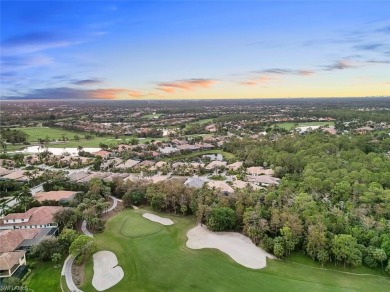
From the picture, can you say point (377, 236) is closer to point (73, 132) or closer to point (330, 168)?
point (330, 168)

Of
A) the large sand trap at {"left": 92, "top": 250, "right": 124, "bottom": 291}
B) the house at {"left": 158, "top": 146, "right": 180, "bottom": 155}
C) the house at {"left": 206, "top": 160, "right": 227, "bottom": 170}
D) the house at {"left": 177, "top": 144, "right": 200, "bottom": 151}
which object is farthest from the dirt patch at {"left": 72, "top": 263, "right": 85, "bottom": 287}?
the house at {"left": 177, "top": 144, "right": 200, "bottom": 151}

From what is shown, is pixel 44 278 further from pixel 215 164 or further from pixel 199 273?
pixel 215 164

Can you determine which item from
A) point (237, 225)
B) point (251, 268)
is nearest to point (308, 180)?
point (237, 225)

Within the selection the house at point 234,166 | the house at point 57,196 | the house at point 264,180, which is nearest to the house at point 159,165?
the house at point 234,166

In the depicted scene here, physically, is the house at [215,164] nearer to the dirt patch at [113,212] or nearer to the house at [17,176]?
the dirt patch at [113,212]

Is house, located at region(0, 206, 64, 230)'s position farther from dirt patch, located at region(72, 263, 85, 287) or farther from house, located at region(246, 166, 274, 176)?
house, located at region(246, 166, 274, 176)

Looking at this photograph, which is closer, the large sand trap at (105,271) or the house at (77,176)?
the large sand trap at (105,271)
